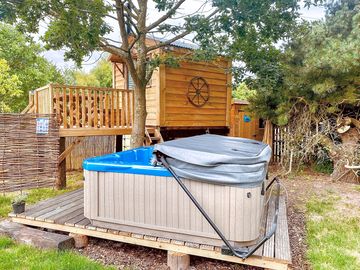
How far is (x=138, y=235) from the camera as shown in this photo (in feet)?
10.6

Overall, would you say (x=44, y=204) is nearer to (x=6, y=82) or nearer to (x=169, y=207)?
(x=169, y=207)

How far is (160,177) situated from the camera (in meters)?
3.12

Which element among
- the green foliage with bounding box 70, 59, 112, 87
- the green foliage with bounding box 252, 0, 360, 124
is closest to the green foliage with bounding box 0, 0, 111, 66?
the green foliage with bounding box 252, 0, 360, 124

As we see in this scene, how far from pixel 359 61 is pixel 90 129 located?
225 inches

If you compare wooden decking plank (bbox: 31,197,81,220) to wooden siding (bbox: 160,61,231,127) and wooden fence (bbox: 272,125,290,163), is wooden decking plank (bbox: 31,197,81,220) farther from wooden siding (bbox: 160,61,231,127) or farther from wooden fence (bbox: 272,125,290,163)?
wooden fence (bbox: 272,125,290,163)

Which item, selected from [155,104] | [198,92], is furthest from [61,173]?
[198,92]

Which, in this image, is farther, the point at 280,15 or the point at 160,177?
the point at 280,15

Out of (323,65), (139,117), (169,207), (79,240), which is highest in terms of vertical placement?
(323,65)

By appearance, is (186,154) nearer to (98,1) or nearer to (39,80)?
(98,1)

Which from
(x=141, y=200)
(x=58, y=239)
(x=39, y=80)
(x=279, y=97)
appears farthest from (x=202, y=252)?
(x=39, y=80)

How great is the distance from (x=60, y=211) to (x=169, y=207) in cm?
181

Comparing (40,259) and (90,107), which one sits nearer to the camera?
(40,259)

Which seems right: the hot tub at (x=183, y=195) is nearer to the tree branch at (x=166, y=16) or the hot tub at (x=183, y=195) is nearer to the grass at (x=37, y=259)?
the grass at (x=37, y=259)

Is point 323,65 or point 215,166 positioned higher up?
point 323,65
